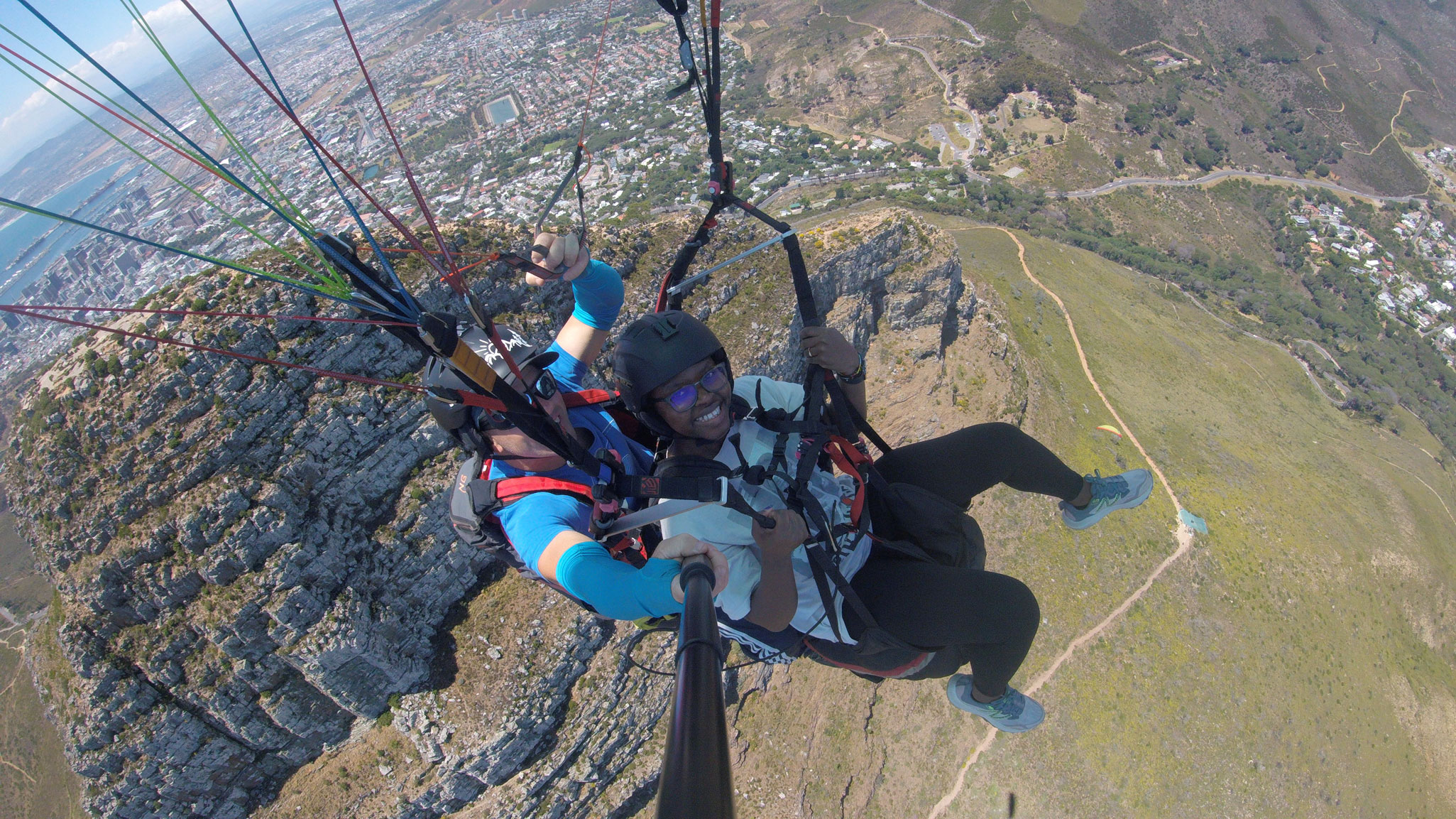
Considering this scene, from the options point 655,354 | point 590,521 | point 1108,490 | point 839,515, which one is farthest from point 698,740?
point 1108,490

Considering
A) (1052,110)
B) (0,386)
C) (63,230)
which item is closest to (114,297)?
(0,386)

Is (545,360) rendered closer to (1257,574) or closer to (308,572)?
(308,572)

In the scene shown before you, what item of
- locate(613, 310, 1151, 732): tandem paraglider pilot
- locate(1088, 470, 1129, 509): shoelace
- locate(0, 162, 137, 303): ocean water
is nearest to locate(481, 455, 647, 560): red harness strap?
locate(613, 310, 1151, 732): tandem paraglider pilot

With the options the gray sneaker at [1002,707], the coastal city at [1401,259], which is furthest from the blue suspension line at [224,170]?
the coastal city at [1401,259]

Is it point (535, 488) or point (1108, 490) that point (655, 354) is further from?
point (1108, 490)

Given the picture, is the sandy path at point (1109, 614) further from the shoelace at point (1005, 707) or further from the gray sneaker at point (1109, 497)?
the gray sneaker at point (1109, 497)
